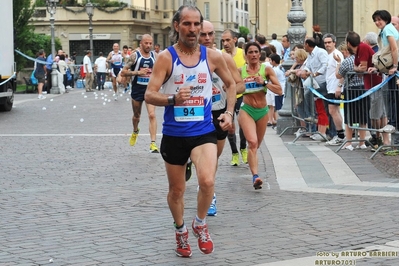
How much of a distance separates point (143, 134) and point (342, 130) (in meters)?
4.35

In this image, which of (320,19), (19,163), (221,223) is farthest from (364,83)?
(320,19)

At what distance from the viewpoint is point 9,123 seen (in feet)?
69.6

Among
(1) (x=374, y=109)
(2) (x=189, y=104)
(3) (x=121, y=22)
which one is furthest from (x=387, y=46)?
(3) (x=121, y=22)

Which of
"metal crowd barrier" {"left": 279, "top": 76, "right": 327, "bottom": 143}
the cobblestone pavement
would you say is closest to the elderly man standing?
"metal crowd barrier" {"left": 279, "top": 76, "right": 327, "bottom": 143}

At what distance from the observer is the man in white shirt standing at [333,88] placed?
50.2 ft

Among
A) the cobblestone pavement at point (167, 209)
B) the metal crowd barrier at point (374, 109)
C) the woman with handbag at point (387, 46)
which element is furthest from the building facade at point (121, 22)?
the cobblestone pavement at point (167, 209)

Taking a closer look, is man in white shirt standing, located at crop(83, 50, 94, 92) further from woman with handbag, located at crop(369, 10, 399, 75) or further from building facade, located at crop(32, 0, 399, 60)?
woman with handbag, located at crop(369, 10, 399, 75)

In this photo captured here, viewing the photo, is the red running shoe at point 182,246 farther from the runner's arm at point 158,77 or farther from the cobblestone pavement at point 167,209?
the runner's arm at point 158,77

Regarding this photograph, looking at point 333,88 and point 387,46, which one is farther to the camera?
point 333,88

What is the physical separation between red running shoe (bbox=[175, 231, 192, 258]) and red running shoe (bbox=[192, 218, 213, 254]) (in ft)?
0.29

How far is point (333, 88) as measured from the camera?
15.6 metres

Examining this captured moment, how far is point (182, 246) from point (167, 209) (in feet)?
7.11

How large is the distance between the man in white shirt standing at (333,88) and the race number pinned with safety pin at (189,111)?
8.33 m

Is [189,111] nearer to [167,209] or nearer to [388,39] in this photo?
[167,209]
